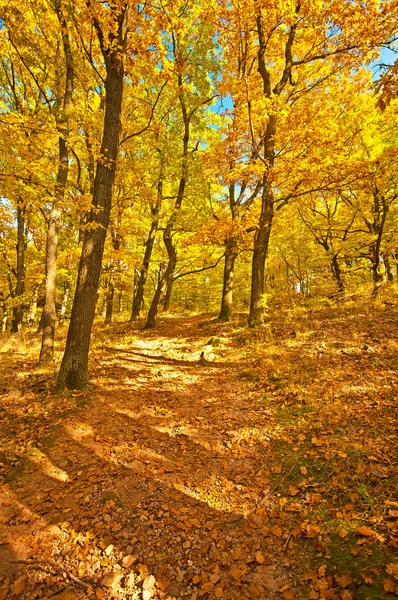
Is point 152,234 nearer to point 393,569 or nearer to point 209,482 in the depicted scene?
point 209,482

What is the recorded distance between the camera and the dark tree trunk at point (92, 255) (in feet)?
22.5

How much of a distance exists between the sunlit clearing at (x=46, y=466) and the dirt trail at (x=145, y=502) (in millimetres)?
17

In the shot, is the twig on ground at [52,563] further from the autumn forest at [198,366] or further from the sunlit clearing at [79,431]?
the sunlit clearing at [79,431]

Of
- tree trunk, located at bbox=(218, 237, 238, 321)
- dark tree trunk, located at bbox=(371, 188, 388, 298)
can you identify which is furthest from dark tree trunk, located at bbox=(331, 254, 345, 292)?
tree trunk, located at bbox=(218, 237, 238, 321)

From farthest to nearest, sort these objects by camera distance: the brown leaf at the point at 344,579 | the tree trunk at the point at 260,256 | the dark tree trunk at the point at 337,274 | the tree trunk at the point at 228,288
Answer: the dark tree trunk at the point at 337,274 < the tree trunk at the point at 228,288 < the tree trunk at the point at 260,256 < the brown leaf at the point at 344,579

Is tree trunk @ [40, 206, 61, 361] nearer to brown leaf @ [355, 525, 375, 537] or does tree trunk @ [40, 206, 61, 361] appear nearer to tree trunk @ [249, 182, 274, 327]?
tree trunk @ [249, 182, 274, 327]

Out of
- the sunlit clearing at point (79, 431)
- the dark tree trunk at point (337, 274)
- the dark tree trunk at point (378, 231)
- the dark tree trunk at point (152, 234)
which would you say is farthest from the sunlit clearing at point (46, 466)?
the dark tree trunk at point (337, 274)

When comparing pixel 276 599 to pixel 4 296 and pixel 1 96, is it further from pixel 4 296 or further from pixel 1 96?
pixel 4 296

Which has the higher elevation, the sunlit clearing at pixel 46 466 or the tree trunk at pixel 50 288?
the tree trunk at pixel 50 288

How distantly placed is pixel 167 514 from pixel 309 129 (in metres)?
10.7

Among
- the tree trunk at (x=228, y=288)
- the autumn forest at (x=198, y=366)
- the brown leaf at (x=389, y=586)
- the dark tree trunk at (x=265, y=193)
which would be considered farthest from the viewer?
the tree trunk at (x=228, y=288)

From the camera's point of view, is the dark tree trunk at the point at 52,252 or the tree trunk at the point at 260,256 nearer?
the dark tree trunk at the point at 52,252

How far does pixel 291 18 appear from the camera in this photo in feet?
29.7

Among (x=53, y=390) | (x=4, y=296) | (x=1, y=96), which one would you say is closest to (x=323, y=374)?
(x=53, y=390)
